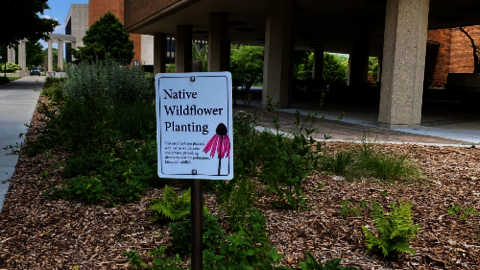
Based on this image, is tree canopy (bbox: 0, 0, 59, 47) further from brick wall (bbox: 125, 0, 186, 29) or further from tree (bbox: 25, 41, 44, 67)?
tree (bbox: 25, 41, 44, 67)

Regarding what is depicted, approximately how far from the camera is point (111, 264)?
2.91m

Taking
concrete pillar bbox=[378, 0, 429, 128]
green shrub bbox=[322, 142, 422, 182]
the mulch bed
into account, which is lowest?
the mulch bed

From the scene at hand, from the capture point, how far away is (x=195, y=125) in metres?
1.85

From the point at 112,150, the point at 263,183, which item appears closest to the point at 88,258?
the point at 263,183

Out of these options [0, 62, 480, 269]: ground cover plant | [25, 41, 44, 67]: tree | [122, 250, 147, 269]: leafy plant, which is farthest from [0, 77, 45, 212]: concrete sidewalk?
[25, 41, 44, 67]: tree

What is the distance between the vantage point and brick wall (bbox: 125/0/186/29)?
1761 cm

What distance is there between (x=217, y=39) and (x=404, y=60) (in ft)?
35.1

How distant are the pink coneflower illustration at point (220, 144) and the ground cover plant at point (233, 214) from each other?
27.1 inches

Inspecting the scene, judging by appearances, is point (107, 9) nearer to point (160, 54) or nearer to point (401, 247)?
point (160, 54)

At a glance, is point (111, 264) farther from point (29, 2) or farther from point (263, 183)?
point (29, 2)

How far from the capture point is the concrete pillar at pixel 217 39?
60.1 feet

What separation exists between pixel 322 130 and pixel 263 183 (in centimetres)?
415

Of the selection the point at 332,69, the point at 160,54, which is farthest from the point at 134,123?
the point at 332,69

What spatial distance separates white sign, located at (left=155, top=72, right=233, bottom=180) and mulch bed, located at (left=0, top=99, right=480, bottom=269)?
4.33ft
